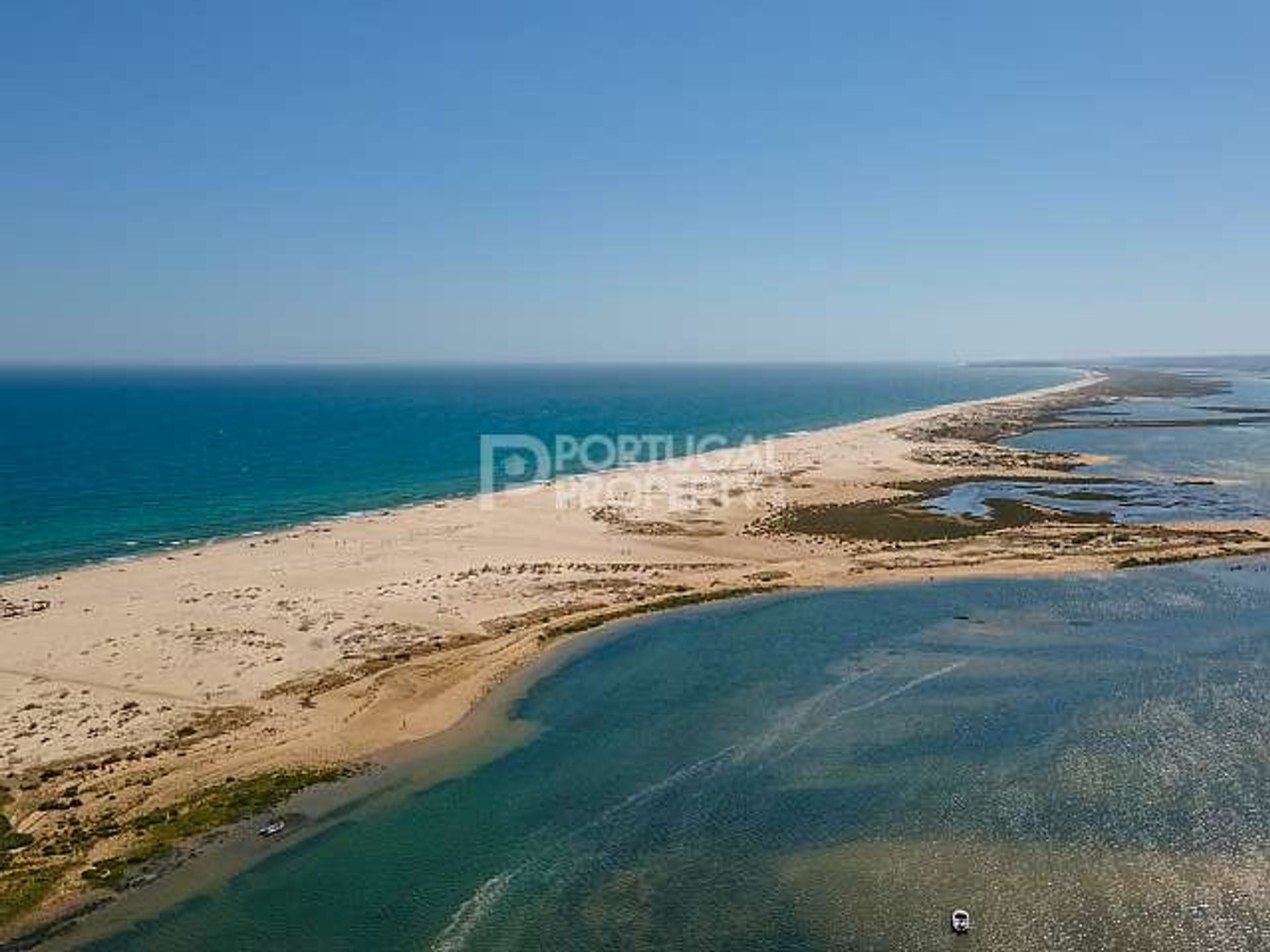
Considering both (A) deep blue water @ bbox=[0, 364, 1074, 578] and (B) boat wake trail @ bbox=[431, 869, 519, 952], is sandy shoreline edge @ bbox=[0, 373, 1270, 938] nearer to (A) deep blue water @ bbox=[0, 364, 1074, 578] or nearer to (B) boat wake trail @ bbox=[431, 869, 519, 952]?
(A) deep blue water @ bbox=[0, 364, 1074, 578]

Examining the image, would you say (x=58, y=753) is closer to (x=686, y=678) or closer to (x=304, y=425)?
(x=686, y=678)

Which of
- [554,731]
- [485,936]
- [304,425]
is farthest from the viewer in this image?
[304,425]

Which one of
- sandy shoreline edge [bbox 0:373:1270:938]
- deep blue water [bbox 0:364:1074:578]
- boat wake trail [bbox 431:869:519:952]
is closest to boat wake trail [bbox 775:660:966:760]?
boat wake trail [bbox 431:869:519:952]

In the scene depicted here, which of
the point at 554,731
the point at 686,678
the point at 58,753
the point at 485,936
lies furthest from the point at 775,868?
the point at 58,753

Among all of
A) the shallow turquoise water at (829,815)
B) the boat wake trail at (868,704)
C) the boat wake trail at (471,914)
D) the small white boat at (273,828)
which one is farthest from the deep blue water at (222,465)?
the boat wake trail at (868,704)

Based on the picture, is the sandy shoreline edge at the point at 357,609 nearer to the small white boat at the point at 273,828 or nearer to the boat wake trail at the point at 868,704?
the small white boat at the point at 273,828
